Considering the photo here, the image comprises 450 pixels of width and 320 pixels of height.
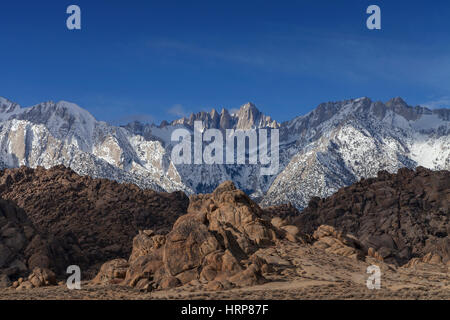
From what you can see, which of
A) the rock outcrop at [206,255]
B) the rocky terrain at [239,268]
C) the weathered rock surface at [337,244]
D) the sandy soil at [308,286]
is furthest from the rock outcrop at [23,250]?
the weathered rock surface at [337,244]

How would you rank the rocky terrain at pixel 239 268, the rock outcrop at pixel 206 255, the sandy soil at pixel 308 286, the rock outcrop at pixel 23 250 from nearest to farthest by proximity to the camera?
1. the sandy soil at pixel 308 286
2. the rocky terrain at pixel 239 268
3. the rock outcrop at pixel 206 255
4. the rock outcrop at pixel 23 250

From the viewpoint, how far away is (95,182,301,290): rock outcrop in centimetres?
7000

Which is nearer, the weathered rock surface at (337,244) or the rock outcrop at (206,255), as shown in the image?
the rock outcrop at (206,255)

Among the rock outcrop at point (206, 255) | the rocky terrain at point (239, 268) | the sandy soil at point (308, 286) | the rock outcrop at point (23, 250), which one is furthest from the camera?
the rock outcrop at point (23, 250)

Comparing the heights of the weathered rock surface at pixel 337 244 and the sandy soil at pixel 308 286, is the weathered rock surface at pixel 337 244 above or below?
above

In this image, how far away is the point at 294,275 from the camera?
7400 cm

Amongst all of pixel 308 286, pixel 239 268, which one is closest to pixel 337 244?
pixel 308 286

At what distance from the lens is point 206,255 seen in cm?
7238

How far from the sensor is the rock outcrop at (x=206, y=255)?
70.0 meters

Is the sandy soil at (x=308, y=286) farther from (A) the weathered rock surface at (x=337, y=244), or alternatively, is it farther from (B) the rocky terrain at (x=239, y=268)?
(A) the weathered rock surface at (x=337, y=244)

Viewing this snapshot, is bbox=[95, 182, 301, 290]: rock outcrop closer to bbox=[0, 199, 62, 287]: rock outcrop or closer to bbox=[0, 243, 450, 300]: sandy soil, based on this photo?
bbox=[0, 243, 450, 300]: sandy soil
